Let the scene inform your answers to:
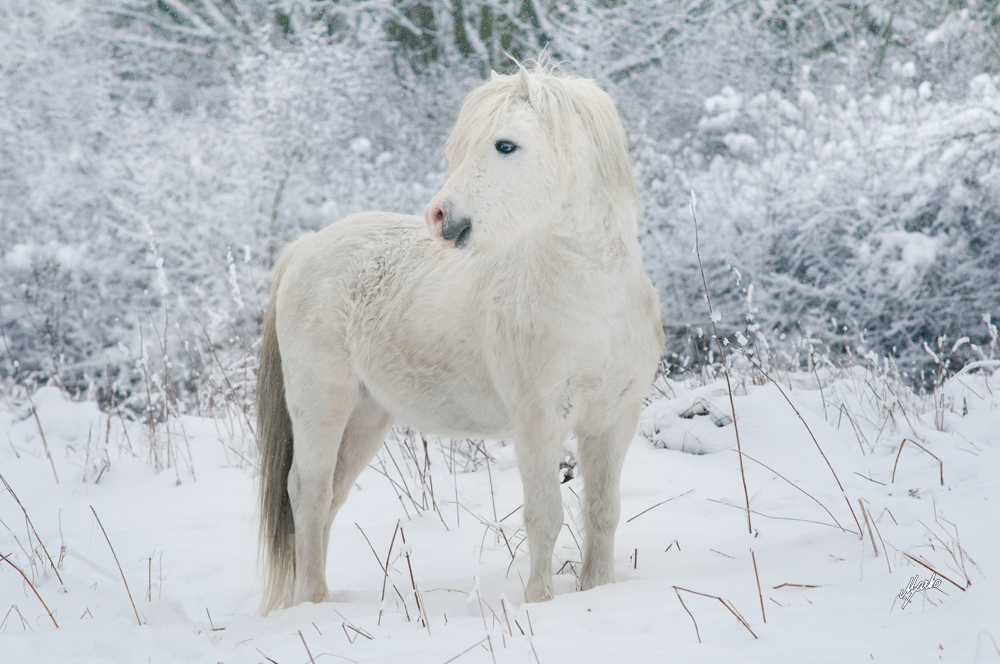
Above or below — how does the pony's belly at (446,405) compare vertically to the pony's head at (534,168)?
below

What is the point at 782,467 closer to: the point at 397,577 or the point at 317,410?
the point at 397,577

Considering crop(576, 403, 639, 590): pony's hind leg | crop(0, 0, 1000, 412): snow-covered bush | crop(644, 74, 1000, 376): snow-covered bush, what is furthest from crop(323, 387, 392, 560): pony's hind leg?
crop(644, 74, 1000, 376): snow-covered bush

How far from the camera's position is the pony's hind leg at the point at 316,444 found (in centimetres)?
291

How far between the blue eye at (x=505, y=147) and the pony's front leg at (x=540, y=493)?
0.87 meters

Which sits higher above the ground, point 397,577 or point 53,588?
point 53,588

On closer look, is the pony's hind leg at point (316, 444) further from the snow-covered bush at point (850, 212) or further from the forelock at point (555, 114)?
the snow-covered bush at point (850, 212)

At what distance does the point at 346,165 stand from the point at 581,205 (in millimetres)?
9656

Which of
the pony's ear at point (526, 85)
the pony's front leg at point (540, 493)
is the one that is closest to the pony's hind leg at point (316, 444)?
the pony's front leg at point (540, 493)

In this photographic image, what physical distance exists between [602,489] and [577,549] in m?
0.68

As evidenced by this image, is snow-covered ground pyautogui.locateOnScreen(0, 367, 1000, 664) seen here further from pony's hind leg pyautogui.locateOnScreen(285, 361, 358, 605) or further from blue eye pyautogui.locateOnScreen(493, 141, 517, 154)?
blue eye pyautogui.locateOnScreen(493, 141, 517, 154)

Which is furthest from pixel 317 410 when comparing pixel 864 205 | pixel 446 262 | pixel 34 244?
pixel 34 244

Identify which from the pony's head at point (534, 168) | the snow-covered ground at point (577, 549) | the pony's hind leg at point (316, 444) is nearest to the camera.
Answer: the snow-covered ground at point (577, 549)

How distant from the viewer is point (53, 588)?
7.57ft

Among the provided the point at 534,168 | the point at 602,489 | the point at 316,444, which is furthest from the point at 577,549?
the point at 534,168
